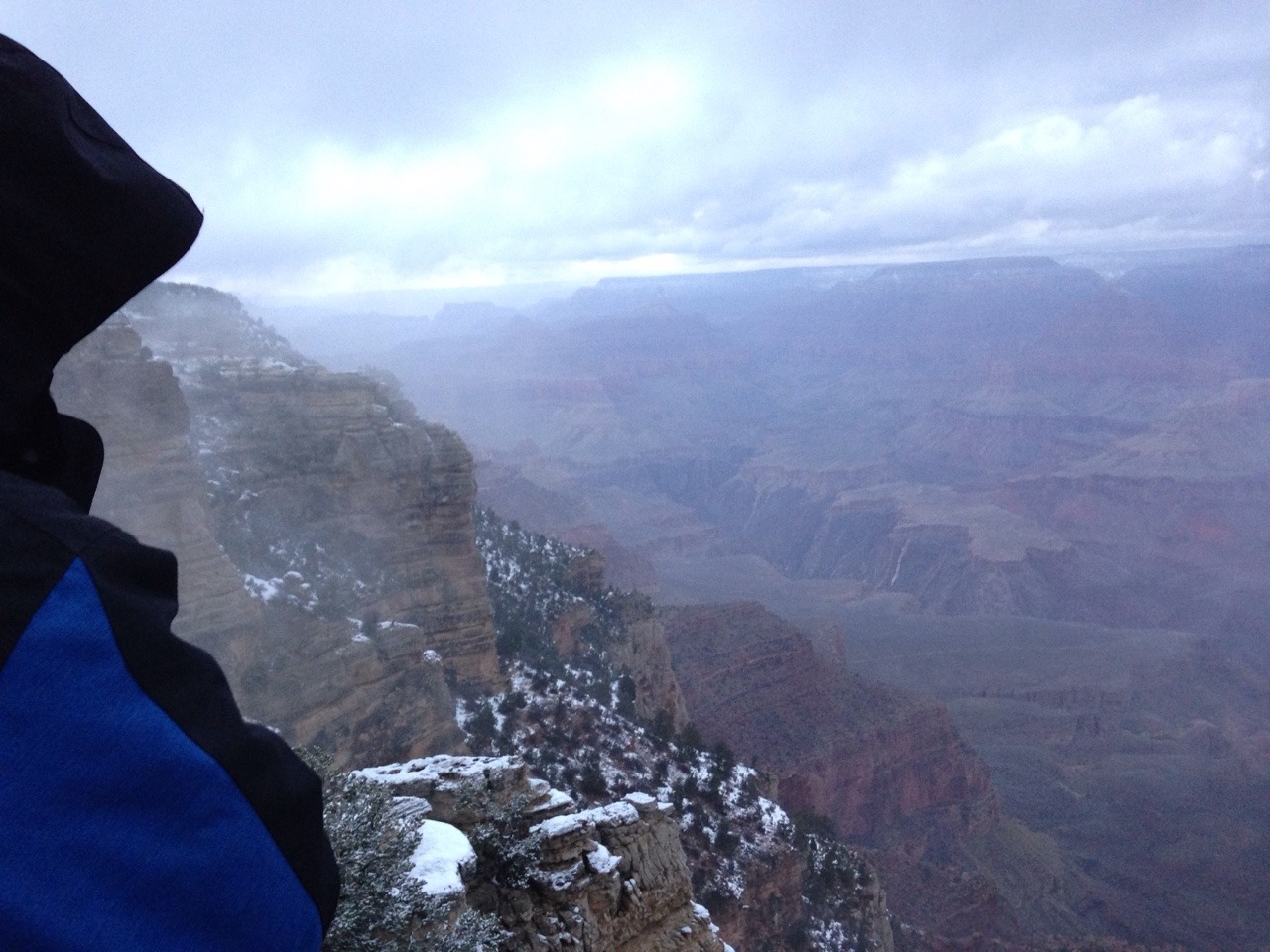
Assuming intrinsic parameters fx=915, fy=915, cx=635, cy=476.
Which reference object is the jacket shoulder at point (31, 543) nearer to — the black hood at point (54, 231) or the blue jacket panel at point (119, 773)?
the blue jacket panel at point (119, 773)

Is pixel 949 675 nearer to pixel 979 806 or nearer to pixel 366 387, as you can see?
pixel 979 806

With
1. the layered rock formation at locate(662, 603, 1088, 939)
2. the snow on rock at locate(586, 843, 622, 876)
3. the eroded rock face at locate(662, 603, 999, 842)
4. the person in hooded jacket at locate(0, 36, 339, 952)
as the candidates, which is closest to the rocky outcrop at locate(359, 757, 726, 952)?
the snow on rock at locate(586, 843, 622, 876)

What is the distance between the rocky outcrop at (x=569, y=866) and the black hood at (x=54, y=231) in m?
4.76

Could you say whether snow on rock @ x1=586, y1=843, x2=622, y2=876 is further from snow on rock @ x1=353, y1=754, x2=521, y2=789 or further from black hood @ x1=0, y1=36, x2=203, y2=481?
black hood @ x1=0, y1=36, x2=203, y2=481

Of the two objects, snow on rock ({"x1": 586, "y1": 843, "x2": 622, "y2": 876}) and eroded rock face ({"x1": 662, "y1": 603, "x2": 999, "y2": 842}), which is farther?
eroded rock face ({"x1": 662, "y1": 603, "x2": 999, "y2": 842})

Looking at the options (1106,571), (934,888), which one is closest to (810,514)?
(1106,571)

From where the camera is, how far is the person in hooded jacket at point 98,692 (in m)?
0.90

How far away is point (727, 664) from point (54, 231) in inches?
1217

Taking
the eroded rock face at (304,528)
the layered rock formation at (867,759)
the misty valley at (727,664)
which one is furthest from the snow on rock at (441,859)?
the layered rock formation at (867,759)

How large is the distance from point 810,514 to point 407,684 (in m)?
85.4

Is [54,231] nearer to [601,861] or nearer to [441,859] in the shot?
[441,859]

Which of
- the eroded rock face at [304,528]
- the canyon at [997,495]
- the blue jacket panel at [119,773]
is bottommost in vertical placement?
the canyon at [997,495]

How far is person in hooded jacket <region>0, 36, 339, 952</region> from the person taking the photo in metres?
0.90

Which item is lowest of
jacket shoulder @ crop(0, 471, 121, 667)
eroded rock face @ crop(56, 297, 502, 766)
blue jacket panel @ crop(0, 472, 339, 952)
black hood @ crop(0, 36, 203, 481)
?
eroded rock face @ crop(56, 297, 502, 766)
